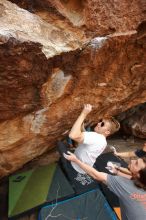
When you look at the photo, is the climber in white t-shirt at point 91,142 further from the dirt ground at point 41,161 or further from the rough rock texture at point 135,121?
the rough rock texture at point 135,121

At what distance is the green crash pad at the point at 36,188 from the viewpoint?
4.36 metres

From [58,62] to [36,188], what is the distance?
7.37ft

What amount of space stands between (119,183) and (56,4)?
1857 millimetres

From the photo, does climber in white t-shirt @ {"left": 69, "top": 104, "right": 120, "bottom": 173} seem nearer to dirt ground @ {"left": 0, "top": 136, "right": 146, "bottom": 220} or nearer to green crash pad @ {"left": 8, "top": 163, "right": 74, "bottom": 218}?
green crash pad @ {"left": 8, "top": 163, "right": 74, "bottom": 218}

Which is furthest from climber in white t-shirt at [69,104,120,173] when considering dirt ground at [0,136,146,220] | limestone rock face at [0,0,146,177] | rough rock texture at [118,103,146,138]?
rough rock texture at [118,103,146,138]

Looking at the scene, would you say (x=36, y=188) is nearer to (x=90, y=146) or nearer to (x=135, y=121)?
(x=90, y=146)

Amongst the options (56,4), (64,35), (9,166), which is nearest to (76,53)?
(64,35)

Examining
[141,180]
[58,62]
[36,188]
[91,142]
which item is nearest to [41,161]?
[36,188]

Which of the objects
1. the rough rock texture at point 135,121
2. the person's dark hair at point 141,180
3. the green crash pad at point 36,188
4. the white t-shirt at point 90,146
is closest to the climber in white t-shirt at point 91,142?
the white t-shirt at point 90,146

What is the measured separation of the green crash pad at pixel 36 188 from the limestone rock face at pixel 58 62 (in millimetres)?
649

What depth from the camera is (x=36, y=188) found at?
464 centimetres

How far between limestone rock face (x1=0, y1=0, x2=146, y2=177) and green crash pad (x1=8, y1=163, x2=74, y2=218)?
65cm

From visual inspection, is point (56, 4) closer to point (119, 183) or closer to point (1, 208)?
point (119, 183)

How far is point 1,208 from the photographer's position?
4652mm
